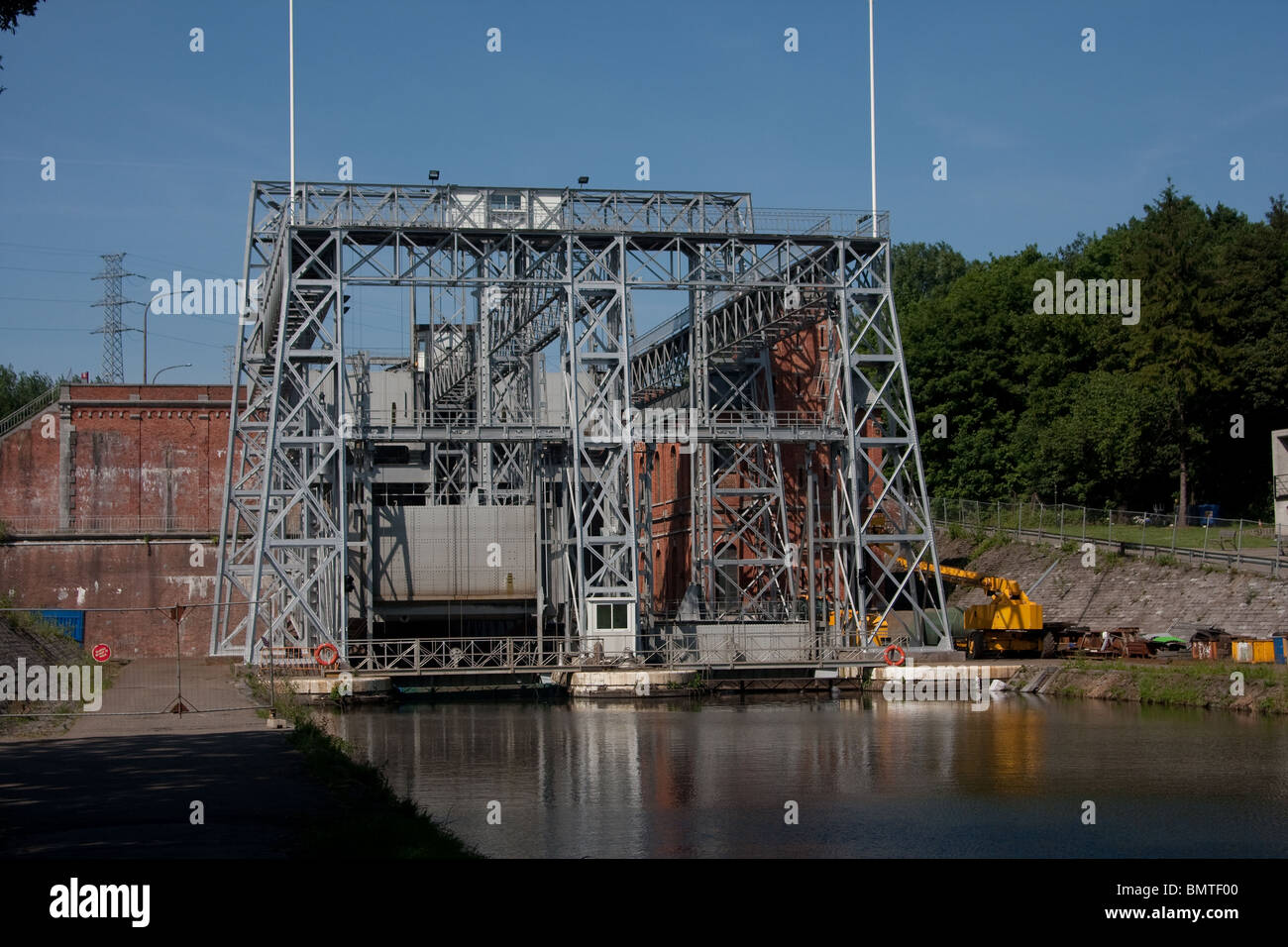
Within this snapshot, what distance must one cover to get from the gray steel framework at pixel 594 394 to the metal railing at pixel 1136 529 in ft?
25.2

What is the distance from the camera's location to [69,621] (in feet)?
208

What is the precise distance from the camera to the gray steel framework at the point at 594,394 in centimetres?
4553

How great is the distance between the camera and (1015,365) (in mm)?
77312

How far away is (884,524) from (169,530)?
34.1 meters

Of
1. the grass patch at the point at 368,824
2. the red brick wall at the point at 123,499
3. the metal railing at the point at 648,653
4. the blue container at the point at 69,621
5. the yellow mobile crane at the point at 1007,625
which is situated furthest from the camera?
the red brick wall at the point at 123,499

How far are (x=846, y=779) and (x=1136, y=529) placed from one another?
3629 centimetres

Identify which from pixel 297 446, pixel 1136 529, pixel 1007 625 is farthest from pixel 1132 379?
pixel 297 446

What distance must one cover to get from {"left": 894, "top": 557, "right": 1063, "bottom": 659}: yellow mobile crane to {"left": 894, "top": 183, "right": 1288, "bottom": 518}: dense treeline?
2024 centimetres

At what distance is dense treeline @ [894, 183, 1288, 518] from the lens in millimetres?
66062

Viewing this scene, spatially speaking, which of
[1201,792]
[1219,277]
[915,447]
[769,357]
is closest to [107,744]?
[1201,792]

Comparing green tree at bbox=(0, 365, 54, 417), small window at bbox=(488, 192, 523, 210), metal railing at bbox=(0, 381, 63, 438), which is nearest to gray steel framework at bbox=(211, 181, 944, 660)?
small window at bbox=(488, 192, 523, 210)

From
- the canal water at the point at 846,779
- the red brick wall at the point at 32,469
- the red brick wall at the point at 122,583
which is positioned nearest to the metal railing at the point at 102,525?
the red brick wall at the point at 32,469

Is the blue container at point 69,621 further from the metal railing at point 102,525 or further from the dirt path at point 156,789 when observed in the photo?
the dirt path at point 156,789

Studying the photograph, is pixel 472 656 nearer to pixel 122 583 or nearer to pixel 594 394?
pixel 594 394
